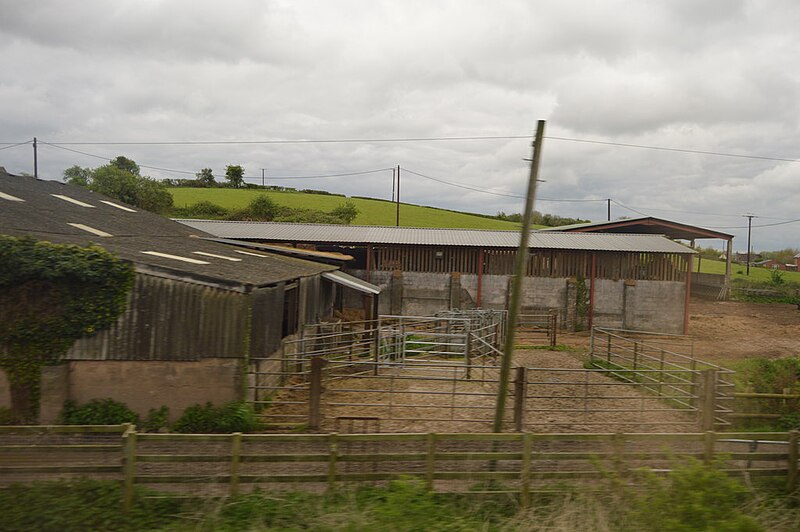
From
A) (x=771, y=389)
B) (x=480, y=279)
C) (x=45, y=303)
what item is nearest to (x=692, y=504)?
(x=771, y=389)

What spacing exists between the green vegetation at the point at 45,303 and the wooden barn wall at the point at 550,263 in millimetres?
16566

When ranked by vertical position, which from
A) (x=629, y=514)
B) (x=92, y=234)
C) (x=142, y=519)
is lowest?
(x=142, y=519)

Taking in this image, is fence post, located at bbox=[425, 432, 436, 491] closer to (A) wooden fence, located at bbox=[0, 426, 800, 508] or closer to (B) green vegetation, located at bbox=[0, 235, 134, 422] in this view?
(A) wooden fence, located at bbox=[0, 426, 800, 508]

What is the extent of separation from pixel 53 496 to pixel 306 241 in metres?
20.3

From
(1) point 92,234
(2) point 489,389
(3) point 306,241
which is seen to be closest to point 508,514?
(2) point 489,389

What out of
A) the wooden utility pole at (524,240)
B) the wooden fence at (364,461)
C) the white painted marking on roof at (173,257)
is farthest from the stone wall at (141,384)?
the wooden utility pole at (524,240)

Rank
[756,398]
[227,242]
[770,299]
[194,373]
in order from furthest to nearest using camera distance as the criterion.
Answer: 1. [770,299]
2. [227,242]
3. [756,398]
4. [194,373]

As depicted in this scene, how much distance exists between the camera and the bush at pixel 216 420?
1016cm

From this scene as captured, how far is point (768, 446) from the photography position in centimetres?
894

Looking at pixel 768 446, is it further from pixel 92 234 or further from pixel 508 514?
pixel 92 234

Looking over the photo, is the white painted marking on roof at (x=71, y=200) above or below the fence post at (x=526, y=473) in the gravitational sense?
above

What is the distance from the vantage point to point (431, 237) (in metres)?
27.5

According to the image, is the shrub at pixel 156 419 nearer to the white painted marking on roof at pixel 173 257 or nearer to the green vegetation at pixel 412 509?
the green vegetation at pixel 412 509

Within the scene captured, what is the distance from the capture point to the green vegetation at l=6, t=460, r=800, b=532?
5680 mm
